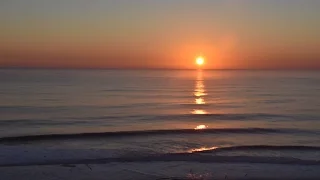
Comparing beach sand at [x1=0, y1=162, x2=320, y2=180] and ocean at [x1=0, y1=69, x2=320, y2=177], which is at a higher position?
ocean at [x1=0, y1=69, x2=320, y2=177]

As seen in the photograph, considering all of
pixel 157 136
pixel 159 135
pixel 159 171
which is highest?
pixel 159 135

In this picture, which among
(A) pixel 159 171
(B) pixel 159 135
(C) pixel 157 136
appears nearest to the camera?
(A) pixel 159 171

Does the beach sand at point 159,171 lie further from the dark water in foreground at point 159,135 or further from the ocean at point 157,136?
the dark water in foreground at point 159,135

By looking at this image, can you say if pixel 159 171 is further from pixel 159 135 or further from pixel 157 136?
pixel 159 135

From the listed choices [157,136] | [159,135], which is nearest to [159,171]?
[157,136]

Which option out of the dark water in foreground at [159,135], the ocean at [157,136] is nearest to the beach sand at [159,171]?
the ocean at [157,136]

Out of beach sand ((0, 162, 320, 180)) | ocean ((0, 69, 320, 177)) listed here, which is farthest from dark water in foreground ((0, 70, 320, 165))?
beach sand ((0, 162, 320, 180))

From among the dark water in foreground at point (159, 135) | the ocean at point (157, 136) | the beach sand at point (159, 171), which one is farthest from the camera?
the dark water in foreground at point (159, 135)

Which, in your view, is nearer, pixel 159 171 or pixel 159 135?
pixel 159 171

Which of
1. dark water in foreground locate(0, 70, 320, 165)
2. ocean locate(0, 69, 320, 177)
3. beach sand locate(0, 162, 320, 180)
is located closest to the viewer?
beach sand locate(0, 162, 320, 180)

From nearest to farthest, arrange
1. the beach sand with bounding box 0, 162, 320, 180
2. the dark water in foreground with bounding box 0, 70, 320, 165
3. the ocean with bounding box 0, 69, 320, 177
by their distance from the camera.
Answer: the beach sand with bounding box 0, 162, 320, 180, the ocean with bounding box 0, 69, 320, 177, the dark water in foreground with bounding box 0, 70, 320, 165

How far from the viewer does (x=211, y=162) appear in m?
14.4

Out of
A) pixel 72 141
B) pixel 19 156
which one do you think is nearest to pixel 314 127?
pixel 72 141

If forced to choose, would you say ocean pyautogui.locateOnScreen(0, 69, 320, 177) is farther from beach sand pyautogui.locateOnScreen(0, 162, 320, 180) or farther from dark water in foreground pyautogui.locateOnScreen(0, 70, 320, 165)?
beach sand pyautogui.locateOnScreen(0, 162, 320, 180)
